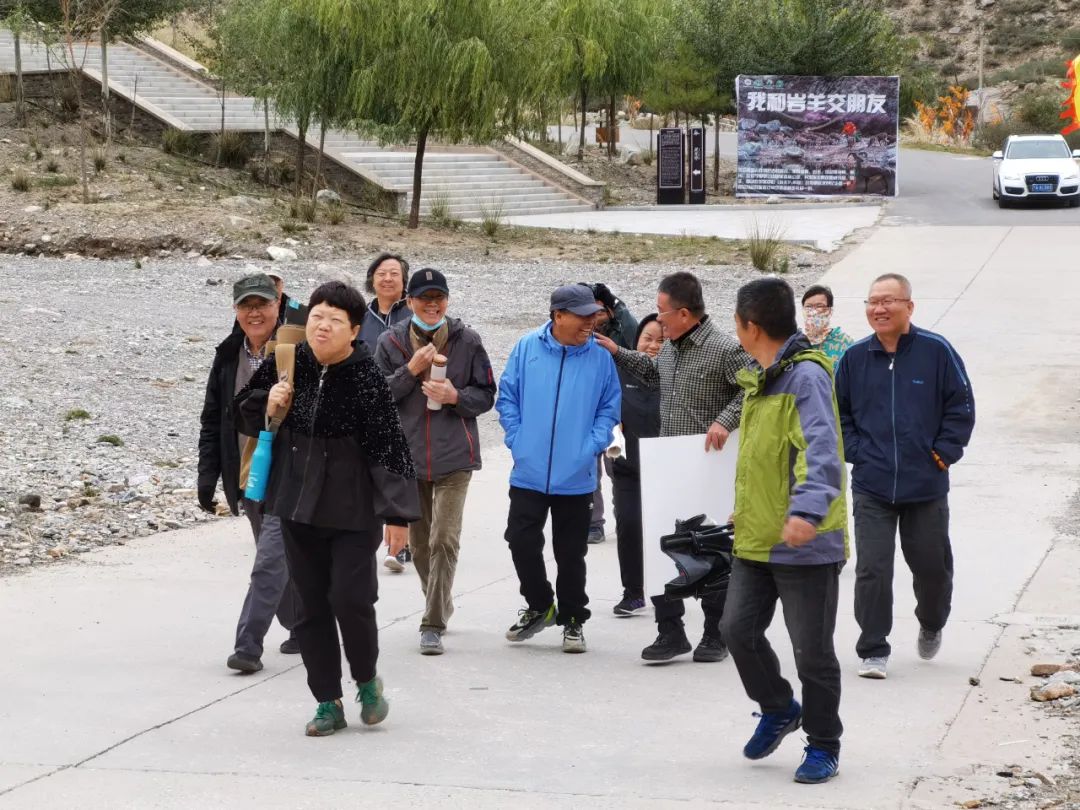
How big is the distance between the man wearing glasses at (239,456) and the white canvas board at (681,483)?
1.51 meters

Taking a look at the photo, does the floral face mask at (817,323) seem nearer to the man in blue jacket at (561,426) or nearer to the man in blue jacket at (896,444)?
the man in blue jacket at (896,444)

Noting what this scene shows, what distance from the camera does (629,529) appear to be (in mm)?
7289

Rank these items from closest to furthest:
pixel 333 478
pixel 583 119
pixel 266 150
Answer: pixel 333 478 → pixel 266 150 → pixel 583 119

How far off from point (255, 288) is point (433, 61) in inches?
830

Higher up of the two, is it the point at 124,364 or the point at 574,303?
the point at 574,303

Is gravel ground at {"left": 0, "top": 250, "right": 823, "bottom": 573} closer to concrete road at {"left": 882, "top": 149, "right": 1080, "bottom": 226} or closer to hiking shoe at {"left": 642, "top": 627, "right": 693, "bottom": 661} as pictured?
hiking shoe at {"left": 642, "top": 627, "right": 693, "bottom": 661}

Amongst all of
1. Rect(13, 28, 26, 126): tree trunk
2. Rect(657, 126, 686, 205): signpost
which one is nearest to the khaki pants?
Rect(13, 28, 26, 126): tree trunk

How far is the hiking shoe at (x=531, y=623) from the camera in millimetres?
6816

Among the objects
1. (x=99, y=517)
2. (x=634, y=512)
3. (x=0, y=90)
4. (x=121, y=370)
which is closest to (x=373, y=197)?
(x=0, y=90)

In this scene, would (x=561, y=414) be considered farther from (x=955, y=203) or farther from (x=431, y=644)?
(x=955, y=203)

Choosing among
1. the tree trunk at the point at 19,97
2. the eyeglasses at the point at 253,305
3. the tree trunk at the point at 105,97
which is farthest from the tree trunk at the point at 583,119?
the eyeglasses at the point at 253,305

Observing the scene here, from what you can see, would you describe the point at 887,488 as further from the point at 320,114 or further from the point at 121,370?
the point at 320,114

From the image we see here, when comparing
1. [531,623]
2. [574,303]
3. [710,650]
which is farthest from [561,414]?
[710,650]

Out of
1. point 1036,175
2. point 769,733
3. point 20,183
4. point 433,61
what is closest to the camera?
point 769,733
